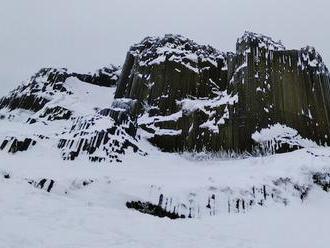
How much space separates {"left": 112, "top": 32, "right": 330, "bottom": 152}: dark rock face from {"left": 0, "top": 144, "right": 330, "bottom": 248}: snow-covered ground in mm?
3220

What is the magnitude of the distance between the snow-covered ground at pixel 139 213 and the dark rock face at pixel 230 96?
322cm

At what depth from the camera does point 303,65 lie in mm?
26312

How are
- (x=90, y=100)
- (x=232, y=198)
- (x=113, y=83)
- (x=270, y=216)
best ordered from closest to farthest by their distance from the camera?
(x=270, y=216) < (x=232, y=198) < (x=90, y=100) < (x=113, y=83)

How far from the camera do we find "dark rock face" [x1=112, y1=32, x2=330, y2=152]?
78.5 ft

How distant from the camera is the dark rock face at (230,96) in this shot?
942 inches

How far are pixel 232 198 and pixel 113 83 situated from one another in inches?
1138

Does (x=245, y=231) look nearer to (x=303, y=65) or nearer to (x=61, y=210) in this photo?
(x=61, y=210)

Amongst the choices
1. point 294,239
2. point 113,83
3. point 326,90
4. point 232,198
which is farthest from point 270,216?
point 113,83

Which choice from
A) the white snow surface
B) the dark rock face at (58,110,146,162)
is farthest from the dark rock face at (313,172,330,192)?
the dark rock face at (58,110,146,162)

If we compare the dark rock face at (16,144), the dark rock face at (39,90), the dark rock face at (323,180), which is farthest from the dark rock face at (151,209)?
the dark rock face at (39,90)

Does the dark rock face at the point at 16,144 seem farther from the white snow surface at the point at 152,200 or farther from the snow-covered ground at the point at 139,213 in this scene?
the snow-covered ground at the point at 139,213

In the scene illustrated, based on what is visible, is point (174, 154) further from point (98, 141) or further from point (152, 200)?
point (152, 200)

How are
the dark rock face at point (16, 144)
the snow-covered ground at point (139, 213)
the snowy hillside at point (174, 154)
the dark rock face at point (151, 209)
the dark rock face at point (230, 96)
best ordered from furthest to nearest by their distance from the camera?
the dark rock face at point (230, 96), the dark rock face at point (16, 144), the dark rock face at point (151, 209), the snowy hillside at point (174, 154), the snow-covered ground at point (139, 213)

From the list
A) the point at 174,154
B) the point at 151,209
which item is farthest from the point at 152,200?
the point at 174,154
